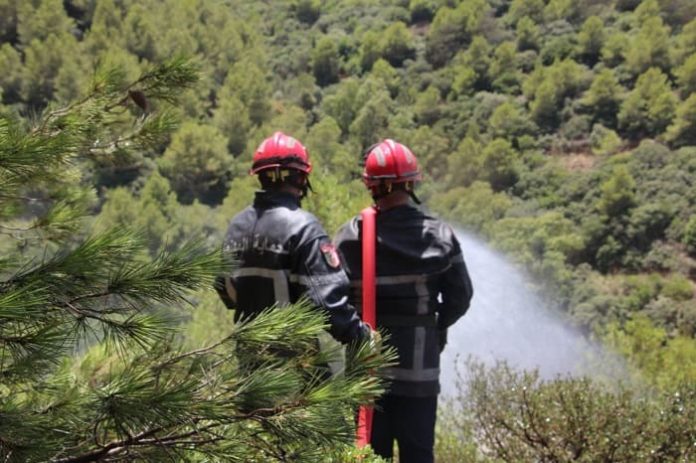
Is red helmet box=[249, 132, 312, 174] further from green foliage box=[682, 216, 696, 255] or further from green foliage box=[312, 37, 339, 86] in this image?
green foliage box=[312, 37, 339, 86]

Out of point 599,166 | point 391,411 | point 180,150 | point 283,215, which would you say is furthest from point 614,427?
point 599,166

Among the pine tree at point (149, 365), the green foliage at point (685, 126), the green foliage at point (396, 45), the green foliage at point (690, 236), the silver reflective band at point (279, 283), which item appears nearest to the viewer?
the pine tree at point (149, 365)

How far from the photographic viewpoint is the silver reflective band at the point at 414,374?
230 centimetres

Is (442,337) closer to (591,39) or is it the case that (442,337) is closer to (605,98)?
(605,98)

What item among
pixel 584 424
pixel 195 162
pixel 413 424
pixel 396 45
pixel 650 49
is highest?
pixel 396 45

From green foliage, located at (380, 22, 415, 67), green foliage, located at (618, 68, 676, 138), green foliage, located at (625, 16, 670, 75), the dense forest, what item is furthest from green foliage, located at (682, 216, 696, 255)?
green foliage, located at (380, 22, 415, 67)

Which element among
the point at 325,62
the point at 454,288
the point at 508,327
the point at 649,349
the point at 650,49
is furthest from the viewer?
the point at 325,62

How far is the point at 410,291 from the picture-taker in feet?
7.61

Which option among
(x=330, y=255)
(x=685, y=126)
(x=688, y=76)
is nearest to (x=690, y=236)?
(x=685, y=126)

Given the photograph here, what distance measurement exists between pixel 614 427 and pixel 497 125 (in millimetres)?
48393

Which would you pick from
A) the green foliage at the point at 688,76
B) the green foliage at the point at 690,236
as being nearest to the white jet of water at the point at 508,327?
the green foliage at the point at 690,236

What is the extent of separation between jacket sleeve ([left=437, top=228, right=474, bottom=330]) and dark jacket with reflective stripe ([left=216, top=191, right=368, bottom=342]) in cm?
44

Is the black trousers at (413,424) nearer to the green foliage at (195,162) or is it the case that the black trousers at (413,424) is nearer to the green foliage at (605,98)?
the green foliage at (195,162)

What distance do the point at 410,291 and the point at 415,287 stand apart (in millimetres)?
20
